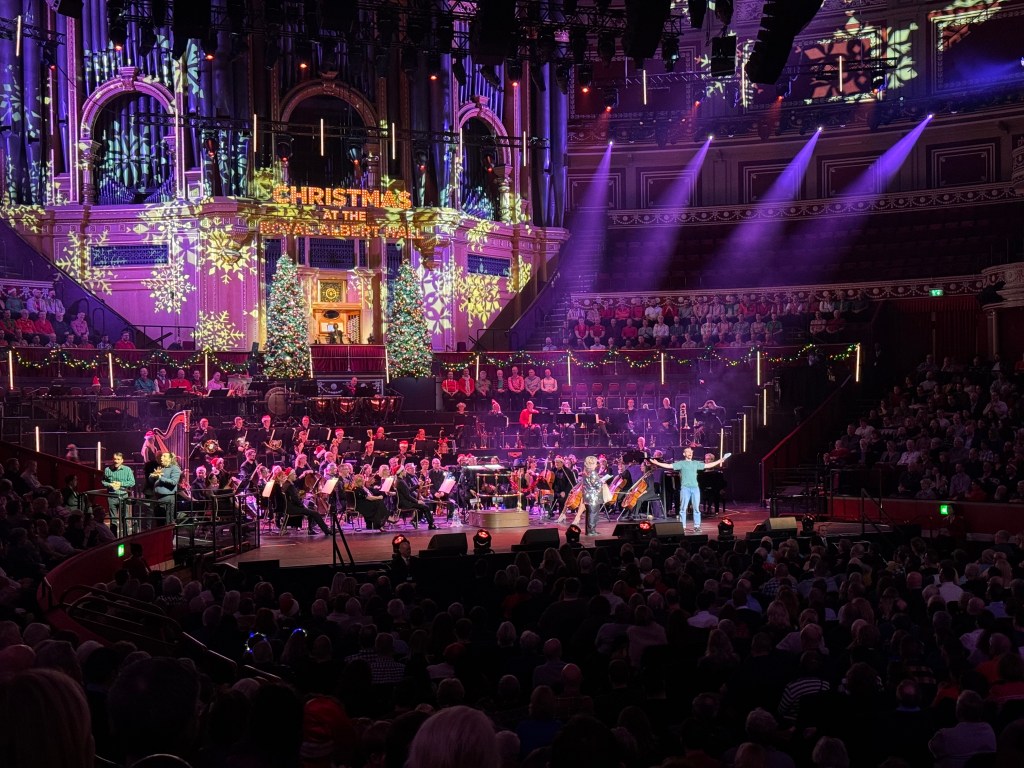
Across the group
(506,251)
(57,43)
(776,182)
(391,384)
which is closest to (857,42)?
(776,182)

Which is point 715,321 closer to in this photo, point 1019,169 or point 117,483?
point 1019,169

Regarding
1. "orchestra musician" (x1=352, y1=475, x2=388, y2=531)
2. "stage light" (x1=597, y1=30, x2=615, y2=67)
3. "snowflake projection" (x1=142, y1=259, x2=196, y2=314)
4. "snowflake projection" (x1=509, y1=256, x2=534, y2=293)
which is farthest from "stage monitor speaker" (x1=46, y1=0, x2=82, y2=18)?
"snowflake projection" (x1=509, y1=256, x2=534, y2=293)

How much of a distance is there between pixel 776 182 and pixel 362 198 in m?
12.0

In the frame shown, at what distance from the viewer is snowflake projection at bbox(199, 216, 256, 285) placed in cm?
2822

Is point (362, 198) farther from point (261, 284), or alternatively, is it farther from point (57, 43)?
point (57, 43)

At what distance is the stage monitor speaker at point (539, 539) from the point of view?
14.5 m

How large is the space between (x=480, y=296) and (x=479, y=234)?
1679 millimetres

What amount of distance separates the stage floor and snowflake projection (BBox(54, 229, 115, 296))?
1152 cm

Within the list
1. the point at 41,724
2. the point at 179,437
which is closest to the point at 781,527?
the point at 179,437

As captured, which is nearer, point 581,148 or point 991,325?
point 991,325

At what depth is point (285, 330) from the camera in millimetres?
27031

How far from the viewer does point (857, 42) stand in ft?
105

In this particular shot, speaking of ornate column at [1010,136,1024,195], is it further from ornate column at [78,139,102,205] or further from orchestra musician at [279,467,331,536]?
ornate column at [78,139,102,205]

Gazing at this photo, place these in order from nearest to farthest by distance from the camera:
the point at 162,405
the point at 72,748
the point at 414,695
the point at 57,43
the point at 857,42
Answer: the point at 72,748
the point at 414,695
the point at 162,405
the point at 57,43
the point at 857,42
